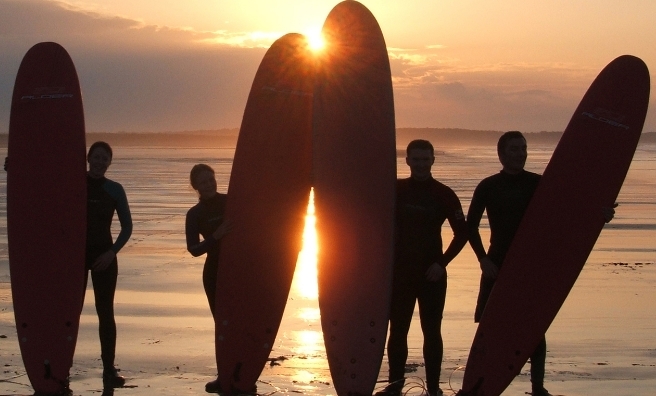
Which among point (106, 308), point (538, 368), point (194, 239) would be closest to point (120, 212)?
point (194, 239)

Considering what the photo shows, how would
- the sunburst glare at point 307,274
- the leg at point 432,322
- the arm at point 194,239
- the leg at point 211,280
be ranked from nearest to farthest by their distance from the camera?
the leg at point 432,322 < the arm at point 194,239 < the leg at point 211,280 < the sunburst glare at point 307,274

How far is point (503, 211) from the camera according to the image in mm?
5402

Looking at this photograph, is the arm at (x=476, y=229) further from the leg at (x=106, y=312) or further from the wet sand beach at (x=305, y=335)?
the leg at (x=106, y=312)

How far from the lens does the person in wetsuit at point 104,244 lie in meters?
5.56

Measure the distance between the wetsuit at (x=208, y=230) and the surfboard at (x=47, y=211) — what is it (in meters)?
0.66

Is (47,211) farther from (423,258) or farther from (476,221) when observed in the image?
(476,221)

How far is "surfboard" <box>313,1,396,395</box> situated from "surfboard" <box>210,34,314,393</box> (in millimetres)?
241

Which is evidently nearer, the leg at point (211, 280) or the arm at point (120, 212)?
the arm at point (120, 212)

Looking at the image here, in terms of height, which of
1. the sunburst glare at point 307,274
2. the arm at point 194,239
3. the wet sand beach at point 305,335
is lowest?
the sunburst glare at point 307,274

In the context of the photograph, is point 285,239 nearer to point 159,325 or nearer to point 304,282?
point 159,325

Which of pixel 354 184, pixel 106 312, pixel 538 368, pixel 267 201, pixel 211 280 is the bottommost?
pixel 538 368

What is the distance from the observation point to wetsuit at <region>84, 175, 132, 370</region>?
557 cm

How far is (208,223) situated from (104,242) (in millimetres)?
634

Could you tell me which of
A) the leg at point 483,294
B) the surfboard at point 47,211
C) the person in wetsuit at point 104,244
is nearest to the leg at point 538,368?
the leg at point 483,294
